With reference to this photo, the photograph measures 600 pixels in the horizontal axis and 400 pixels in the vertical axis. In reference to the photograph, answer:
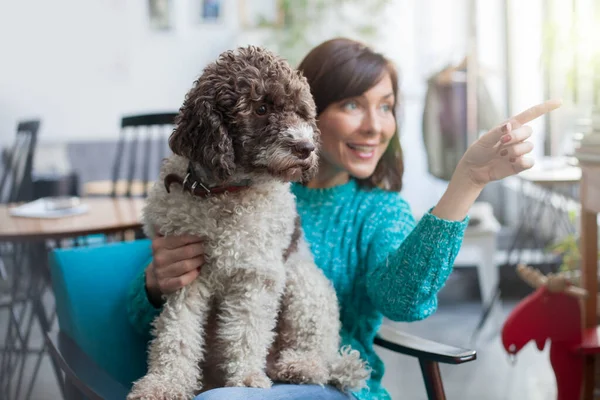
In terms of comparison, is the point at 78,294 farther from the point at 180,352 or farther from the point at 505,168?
the point at 505,168

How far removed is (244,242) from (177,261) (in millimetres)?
128

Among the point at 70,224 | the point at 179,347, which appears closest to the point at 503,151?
the point at 179,347

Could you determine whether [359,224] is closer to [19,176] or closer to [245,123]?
[245,123]

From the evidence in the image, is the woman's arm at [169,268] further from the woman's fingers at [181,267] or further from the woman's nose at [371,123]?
the woman's nose at [371,123]

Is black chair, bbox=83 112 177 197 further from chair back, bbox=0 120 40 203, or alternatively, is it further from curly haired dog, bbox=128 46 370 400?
curly haired dog, bbox=128 46 370 400

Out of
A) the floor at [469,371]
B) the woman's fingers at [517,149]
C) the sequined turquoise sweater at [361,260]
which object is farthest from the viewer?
the floor at [469,371]

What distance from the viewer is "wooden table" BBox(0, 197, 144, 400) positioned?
8.30 ft

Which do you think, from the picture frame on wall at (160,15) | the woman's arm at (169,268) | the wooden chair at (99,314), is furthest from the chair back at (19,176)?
the woman's arm at (169,268)

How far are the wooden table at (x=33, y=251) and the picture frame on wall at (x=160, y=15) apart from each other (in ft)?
7.65

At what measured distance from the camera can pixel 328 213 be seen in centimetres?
159

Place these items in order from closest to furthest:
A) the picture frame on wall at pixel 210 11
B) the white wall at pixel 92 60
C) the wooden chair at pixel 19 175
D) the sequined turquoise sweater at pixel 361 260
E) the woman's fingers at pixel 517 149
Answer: the woman's fingers at pixel 517 149, the sequined turquoise sweater at pixel 361 260, the wooden chair at pixel 19 175, the white wall at pixel 92 60, the picture frame on wall at pixel 210 11

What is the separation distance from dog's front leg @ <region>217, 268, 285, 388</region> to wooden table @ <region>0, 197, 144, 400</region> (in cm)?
124

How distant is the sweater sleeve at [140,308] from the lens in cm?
149

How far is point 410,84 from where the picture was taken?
5699 mm
